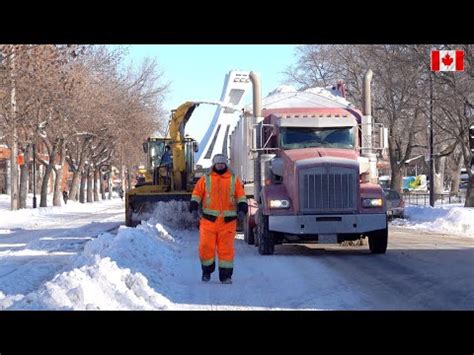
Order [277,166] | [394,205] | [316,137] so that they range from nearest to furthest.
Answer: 1. [277,166]
2. [316,137]
3. [394,205]

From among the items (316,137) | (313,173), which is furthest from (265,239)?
(316,137)

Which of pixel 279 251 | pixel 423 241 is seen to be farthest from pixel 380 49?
pixel 279 251

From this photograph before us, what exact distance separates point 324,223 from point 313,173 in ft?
3.49

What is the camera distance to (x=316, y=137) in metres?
17.9

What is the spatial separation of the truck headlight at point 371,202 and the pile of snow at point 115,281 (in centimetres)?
407

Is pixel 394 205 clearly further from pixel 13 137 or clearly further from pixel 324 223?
pixel 324 223

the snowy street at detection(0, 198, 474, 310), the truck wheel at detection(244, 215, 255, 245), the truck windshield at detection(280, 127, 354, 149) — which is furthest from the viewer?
the truck wheel at detection(244, 215, 255, 245)

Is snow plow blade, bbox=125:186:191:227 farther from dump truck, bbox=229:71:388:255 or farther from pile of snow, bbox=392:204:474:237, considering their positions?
pile of snow, bbox=392:204:474:237

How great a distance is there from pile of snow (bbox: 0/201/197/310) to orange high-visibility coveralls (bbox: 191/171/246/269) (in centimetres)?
82

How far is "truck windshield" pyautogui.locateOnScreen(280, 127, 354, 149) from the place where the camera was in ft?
58.4

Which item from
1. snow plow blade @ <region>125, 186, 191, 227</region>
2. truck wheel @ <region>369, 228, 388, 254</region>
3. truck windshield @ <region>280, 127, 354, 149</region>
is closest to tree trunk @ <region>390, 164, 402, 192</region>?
snow plow blade @ <region>125, 186, 191, 227</region>

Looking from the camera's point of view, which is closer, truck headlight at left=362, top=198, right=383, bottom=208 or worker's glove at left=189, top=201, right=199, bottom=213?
worker's glove at left=189, top=201, right=199, bottom=213
